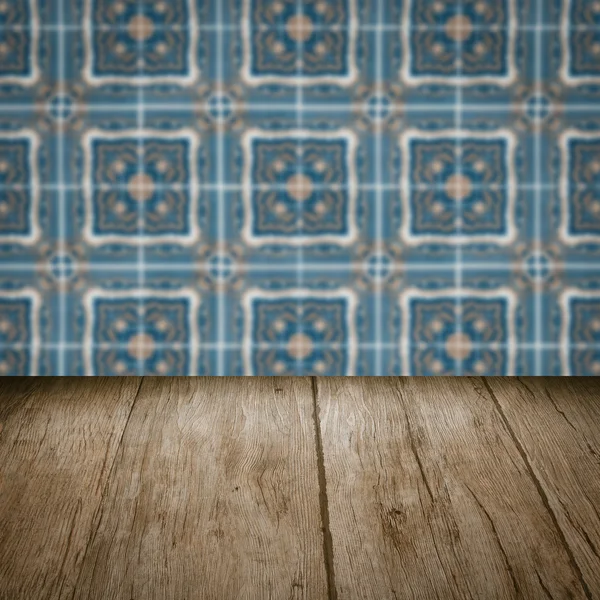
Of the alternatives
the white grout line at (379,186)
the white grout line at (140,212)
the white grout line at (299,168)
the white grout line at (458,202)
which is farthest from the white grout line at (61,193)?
the white grout line at (458,202)

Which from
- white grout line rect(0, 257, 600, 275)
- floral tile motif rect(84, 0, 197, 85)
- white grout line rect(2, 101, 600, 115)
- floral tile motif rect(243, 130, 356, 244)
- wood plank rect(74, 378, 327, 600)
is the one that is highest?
floral tile motif rect(84, 0, 197, 85)

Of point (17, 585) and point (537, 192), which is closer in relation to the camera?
point (17, 585)

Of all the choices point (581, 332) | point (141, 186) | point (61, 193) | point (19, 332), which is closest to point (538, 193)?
point (581, 332)

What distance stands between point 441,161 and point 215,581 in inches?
29.5

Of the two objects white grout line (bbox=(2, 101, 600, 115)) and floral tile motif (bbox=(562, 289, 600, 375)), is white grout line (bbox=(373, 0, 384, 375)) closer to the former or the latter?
white grout line (bbox=(2, 101, 600, 115))

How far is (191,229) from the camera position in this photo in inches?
50.1

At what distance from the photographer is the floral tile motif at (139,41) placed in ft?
4.03

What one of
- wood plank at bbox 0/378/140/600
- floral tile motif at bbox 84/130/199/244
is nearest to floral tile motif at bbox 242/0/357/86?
floral tile motif at bbox 84/130/199/244

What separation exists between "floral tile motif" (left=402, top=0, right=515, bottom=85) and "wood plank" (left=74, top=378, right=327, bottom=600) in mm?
531

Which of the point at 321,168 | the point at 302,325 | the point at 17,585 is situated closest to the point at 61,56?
the point at 321,168

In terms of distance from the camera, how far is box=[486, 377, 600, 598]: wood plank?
847 mm

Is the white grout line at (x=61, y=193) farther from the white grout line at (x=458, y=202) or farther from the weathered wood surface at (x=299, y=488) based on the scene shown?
the white grout line at (x=458, y=202)

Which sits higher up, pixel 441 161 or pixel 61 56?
pixel 61 56

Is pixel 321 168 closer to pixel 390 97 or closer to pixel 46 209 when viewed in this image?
pixel 390 97
